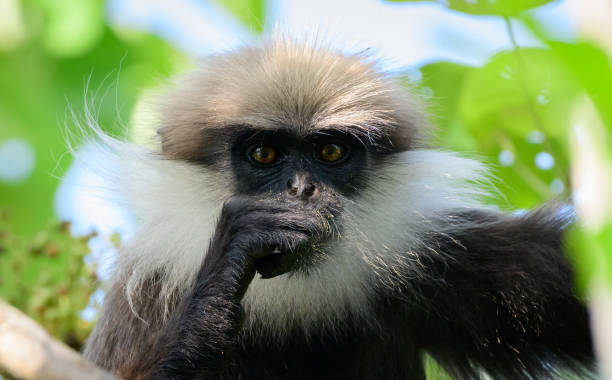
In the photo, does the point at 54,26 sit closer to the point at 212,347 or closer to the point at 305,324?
the point at 212,347

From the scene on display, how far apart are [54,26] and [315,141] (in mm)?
2010

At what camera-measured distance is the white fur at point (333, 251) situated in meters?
5.17

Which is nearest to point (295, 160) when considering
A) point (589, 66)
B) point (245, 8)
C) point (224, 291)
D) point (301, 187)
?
point (301, 187)

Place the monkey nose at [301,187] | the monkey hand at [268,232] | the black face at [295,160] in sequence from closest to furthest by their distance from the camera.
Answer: the monkey hand at [268,232]
the monkey nose at [301,187]
the black face at [295,160]

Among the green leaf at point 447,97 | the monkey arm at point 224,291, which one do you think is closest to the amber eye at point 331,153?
the monkey arm at point 224,291

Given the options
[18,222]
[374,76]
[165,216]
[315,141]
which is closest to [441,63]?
[374,76]

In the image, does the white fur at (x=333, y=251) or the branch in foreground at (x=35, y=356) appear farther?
the white fur at (x=333, y=251)

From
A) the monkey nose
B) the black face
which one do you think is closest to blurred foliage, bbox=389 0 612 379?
the black face

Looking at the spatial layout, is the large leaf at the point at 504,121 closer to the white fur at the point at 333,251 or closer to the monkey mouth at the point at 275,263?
the white fur at the point at 333,251

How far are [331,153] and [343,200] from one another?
37 centimetres

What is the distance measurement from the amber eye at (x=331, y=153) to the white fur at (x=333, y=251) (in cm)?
31

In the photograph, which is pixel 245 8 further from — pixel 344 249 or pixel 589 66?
pixel 589 66

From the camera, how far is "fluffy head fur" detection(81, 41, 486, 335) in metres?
5.20

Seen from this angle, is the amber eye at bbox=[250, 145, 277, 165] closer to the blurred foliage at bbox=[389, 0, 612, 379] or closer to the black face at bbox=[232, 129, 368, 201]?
the black face at bbox=[232, 129, 368, 201]
